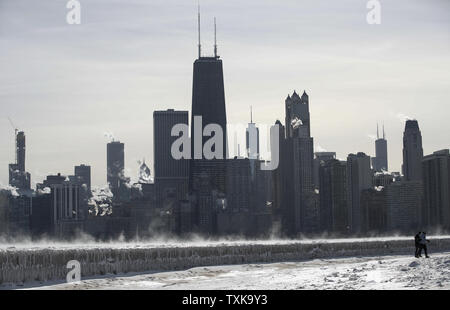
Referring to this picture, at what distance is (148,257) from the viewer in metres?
70.4

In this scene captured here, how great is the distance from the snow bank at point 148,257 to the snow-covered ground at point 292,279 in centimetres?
377

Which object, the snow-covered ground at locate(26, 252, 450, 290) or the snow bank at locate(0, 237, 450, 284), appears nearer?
the snow-covered ground at locate(26, 252, 450, 290)

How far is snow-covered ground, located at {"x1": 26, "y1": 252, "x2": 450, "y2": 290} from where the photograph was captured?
1725 inches

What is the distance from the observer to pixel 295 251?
280 ft

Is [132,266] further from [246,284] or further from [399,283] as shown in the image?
[399,283]

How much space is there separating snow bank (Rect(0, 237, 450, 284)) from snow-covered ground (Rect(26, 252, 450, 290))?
12.4 feet

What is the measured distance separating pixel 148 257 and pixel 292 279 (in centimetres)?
2319

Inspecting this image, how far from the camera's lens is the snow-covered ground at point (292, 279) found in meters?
43.8
